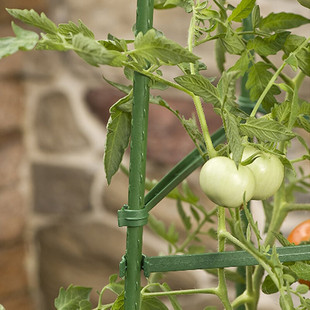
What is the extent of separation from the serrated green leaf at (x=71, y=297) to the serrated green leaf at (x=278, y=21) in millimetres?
212

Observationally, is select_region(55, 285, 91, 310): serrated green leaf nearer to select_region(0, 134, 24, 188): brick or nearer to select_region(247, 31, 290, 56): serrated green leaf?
select_region(247, 31, 290, 56): serrated green leaf

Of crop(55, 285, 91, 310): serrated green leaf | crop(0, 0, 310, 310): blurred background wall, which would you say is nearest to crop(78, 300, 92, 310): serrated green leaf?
crop(55, 285, 91, 310): serrated green leaf

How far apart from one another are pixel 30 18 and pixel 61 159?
0.98 meters

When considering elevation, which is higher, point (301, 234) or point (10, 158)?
point (10, 158)

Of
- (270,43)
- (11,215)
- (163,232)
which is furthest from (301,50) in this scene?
(11,215)

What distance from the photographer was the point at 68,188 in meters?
1.23

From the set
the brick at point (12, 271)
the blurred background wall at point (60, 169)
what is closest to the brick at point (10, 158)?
the blurred background wall at point (60, 169)

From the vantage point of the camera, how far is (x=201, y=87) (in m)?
0.29

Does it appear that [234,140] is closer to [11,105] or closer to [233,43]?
[233,43]

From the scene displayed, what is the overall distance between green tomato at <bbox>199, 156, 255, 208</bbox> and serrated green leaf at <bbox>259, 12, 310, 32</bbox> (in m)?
0.13

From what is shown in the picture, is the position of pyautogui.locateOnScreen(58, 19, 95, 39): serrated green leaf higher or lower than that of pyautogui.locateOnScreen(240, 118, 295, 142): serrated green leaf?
higher

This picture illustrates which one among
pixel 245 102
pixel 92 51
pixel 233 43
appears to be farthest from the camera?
pixel 245 102

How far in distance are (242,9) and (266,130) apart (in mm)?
77

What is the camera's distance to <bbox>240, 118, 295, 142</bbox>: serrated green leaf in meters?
0.29
